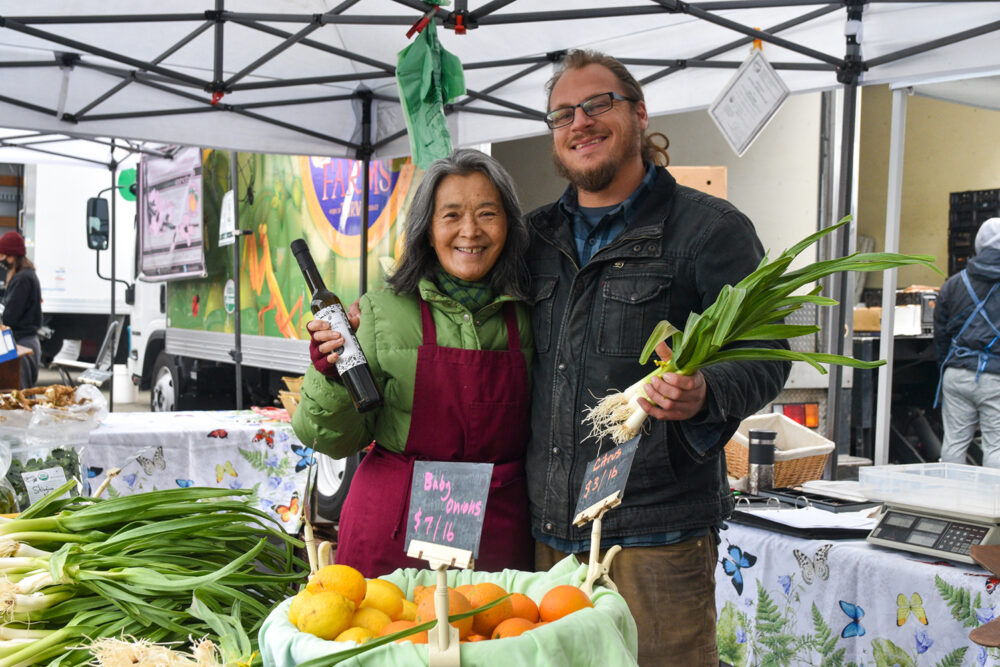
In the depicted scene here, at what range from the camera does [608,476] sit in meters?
1.35

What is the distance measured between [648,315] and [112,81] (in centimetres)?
382

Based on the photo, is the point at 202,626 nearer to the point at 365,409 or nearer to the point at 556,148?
the point at 365,409

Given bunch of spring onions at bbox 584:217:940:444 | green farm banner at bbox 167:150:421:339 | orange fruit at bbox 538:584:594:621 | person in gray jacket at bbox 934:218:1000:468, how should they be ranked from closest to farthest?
orange fruit at bbox 538:584:594:621
bunch of spring onions at bbox 584:217:940:444
green farm banner at bbox 167:150:421:339
person in gray jacket at bbox 934:218:1000:468

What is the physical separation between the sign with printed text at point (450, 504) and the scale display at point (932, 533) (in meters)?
1.57

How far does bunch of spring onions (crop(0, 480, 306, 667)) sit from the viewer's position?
1512 mm

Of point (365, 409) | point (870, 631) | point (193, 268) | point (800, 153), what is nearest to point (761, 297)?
point (365, 409)

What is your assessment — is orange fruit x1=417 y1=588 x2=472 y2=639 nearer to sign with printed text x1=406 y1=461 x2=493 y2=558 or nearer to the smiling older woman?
sign with printed text x1=406 y1=461 x2=493 y2=558

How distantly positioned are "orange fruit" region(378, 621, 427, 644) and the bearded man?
0.64 meters

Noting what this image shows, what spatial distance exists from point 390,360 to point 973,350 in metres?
5.26

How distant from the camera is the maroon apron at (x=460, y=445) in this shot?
1.89m

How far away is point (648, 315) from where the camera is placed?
1.83 meters

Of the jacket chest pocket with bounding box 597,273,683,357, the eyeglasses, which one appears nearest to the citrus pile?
the jacket chest pocket with bounding box 597,273,683,357

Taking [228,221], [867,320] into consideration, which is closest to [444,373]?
[228,221]

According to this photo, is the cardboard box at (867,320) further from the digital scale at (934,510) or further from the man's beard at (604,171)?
the man's beard at (604,171)
